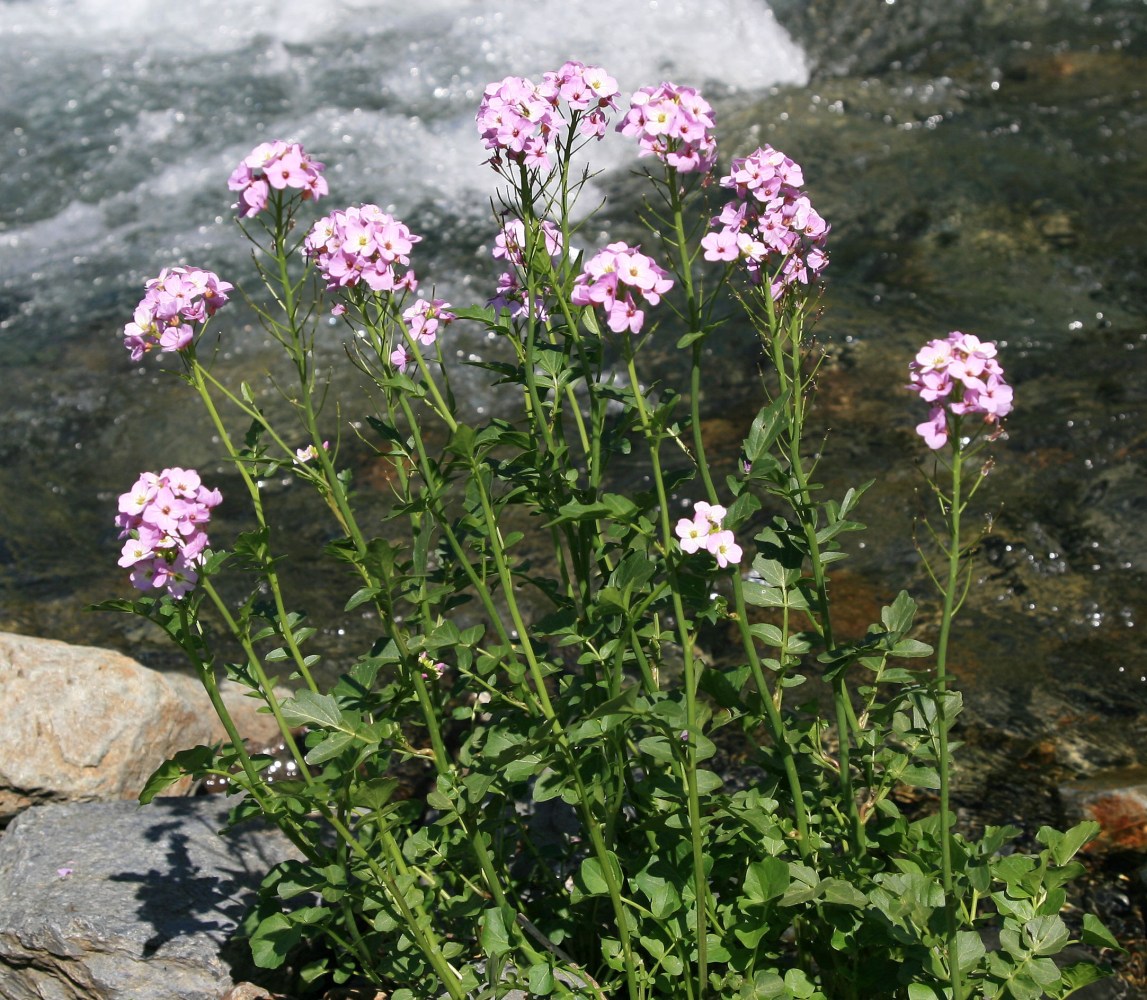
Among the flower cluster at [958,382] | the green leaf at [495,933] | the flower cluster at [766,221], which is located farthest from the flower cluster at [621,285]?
the green leaf at [495,933]

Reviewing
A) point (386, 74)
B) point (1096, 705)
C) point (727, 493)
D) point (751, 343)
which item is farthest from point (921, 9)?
point (1096, 705)

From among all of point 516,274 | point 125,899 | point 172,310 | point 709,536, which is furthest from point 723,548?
point 125,899

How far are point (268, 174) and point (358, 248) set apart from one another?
0.57 ft

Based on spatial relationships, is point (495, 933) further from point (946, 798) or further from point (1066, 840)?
point (1066, 840)

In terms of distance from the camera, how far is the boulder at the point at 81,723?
3.38 metres

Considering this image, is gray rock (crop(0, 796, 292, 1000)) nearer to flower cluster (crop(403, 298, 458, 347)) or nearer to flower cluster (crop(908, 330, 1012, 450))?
flower cluster (crop(403, 298, 458, 347))

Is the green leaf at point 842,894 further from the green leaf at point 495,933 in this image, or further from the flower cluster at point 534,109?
the flower cluster at point 534,109

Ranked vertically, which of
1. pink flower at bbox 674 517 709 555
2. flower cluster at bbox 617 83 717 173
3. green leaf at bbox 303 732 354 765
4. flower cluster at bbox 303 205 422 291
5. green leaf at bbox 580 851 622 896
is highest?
flower cluster at bbox 617 83 717 173

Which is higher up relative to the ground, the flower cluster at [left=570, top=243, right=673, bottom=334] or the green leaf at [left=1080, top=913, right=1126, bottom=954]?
the flower cluster at [left=570, top=243, right=673, bottom=334]

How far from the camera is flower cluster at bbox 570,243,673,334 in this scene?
1.86 meters

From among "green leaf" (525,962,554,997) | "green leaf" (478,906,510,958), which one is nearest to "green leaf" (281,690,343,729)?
"green leaf" (478,906,510,958)

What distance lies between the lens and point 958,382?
1.80m

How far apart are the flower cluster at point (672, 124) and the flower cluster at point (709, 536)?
529 millimetres

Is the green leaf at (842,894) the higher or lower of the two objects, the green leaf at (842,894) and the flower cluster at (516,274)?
the lower
